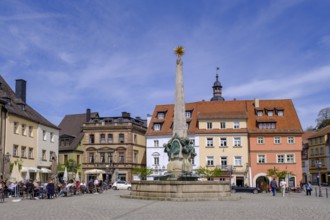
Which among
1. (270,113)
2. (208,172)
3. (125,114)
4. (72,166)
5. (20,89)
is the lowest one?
(208,172)

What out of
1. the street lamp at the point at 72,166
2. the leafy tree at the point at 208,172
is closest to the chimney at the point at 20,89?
the street lamp at the point at 72,166

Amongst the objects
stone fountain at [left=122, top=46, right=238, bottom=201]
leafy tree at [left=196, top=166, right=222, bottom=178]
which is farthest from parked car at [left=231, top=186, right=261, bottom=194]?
stone fountain at [left=122, top=46, right=238, bottom=201]

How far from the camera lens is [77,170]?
61031 mm

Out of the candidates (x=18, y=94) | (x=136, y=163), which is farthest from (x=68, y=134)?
(x=18, y=94)

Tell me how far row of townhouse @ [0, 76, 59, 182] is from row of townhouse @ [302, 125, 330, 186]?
44.0 meters

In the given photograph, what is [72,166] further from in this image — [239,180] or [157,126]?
[239,180]

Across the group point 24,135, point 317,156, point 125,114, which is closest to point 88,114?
point 125,114

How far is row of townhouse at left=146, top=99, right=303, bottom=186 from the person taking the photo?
52.4 m

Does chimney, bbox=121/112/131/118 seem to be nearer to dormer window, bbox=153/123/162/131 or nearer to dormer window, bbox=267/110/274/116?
dormer window, bbox=153/123/162/131

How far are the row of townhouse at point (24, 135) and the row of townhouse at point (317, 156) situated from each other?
44029 mm

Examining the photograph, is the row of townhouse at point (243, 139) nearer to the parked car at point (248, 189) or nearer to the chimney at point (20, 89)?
the parked car at point (248, 189)

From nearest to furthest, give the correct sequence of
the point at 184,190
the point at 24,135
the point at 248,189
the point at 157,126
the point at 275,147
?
1. the point at 184,190
2. the point at 248,189
3. the point at 24,135
4. the point at 275,147
5. the point at 157,126

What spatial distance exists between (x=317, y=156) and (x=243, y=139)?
3283 centimetres

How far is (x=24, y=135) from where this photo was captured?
4353 cm
